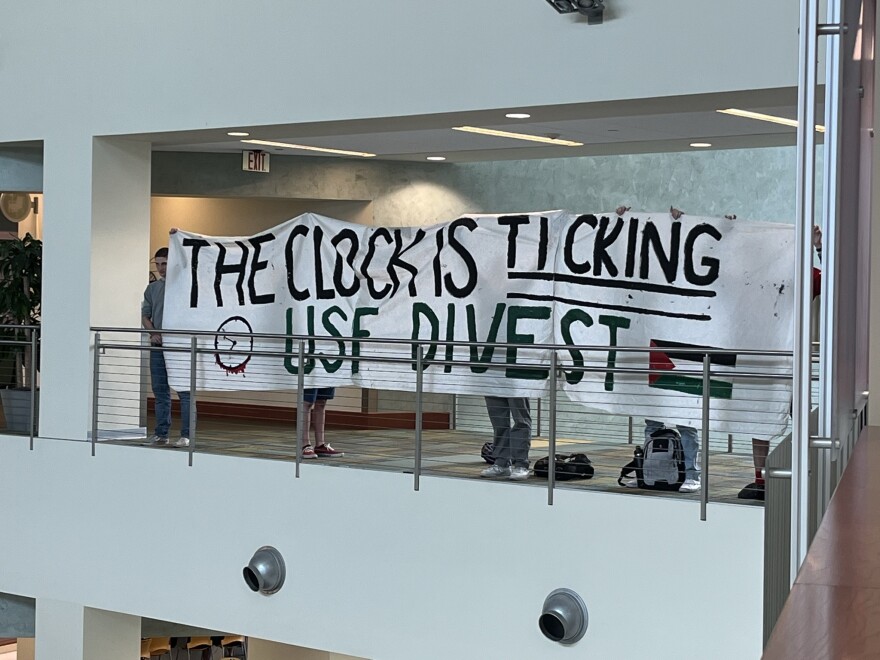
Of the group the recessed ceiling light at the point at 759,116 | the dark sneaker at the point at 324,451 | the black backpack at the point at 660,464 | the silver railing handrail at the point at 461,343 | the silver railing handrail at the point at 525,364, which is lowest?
the dark sneaker at the point at 324,451

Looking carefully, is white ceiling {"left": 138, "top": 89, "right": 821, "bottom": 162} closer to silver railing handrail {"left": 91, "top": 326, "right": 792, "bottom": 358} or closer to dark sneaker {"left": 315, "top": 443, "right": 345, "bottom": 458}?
silver railing handrail {"left": 91, "top": 326, "right": 792, "bottom": 358}

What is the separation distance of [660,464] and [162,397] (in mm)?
3740

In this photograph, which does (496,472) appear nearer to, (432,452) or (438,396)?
(432,452)

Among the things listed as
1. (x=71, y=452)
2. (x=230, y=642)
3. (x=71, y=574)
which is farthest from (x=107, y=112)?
(x=230, y=642)

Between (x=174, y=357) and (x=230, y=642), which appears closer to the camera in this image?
(x=174, y=357)

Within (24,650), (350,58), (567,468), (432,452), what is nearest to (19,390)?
(432,452)

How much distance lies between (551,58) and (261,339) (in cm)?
276

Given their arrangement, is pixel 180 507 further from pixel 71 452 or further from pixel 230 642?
pixel 230 642

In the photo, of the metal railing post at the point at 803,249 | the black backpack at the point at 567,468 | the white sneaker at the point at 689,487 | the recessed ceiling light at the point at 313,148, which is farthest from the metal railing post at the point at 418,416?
the metal railing post at the point at 803,249

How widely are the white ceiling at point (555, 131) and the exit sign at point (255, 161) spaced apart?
0.15m

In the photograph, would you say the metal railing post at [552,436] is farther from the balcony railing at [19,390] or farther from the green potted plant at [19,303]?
the green potted plant at [19,303]

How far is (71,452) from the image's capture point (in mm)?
8086

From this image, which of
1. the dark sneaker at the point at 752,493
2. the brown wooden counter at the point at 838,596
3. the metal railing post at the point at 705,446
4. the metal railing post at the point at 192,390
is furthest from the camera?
the metal railing post at the point at 192,390

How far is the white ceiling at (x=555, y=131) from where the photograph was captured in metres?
6.43
